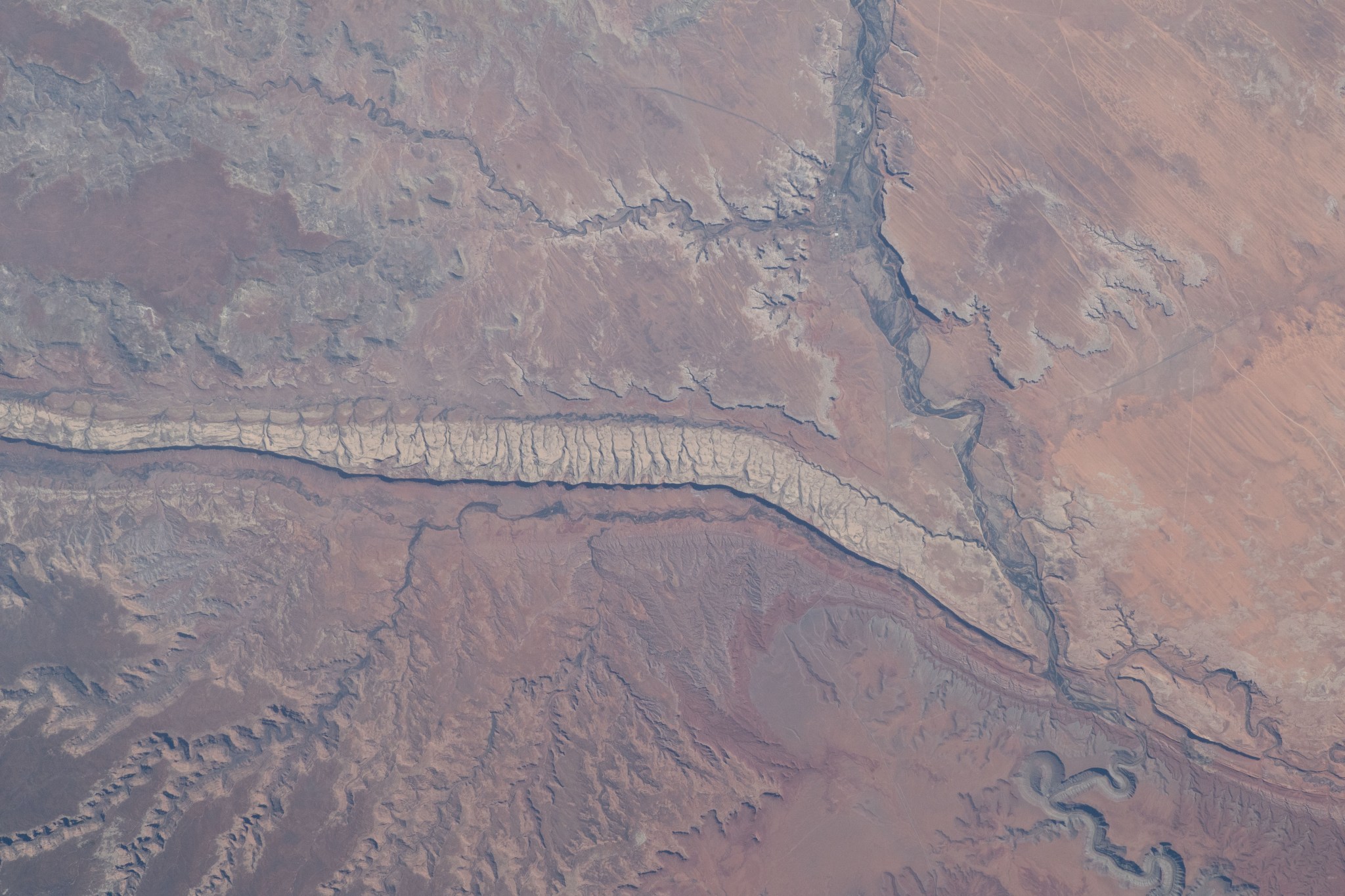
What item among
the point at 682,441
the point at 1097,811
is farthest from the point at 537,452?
the point at 1097,811

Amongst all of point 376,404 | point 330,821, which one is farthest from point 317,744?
point 376,404

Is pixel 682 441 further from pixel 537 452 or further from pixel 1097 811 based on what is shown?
pixel 1097 811

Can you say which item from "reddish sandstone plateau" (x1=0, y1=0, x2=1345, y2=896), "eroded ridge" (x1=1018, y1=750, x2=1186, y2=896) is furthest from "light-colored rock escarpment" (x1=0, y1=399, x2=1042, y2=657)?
"eroded ridge" (x1=1018, y1=750, x2=1186, y2=896)

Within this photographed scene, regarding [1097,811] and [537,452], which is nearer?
[1097,811]

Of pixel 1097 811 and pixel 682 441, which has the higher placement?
pixel 682 441

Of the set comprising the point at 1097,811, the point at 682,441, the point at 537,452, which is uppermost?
the point at 682,441
